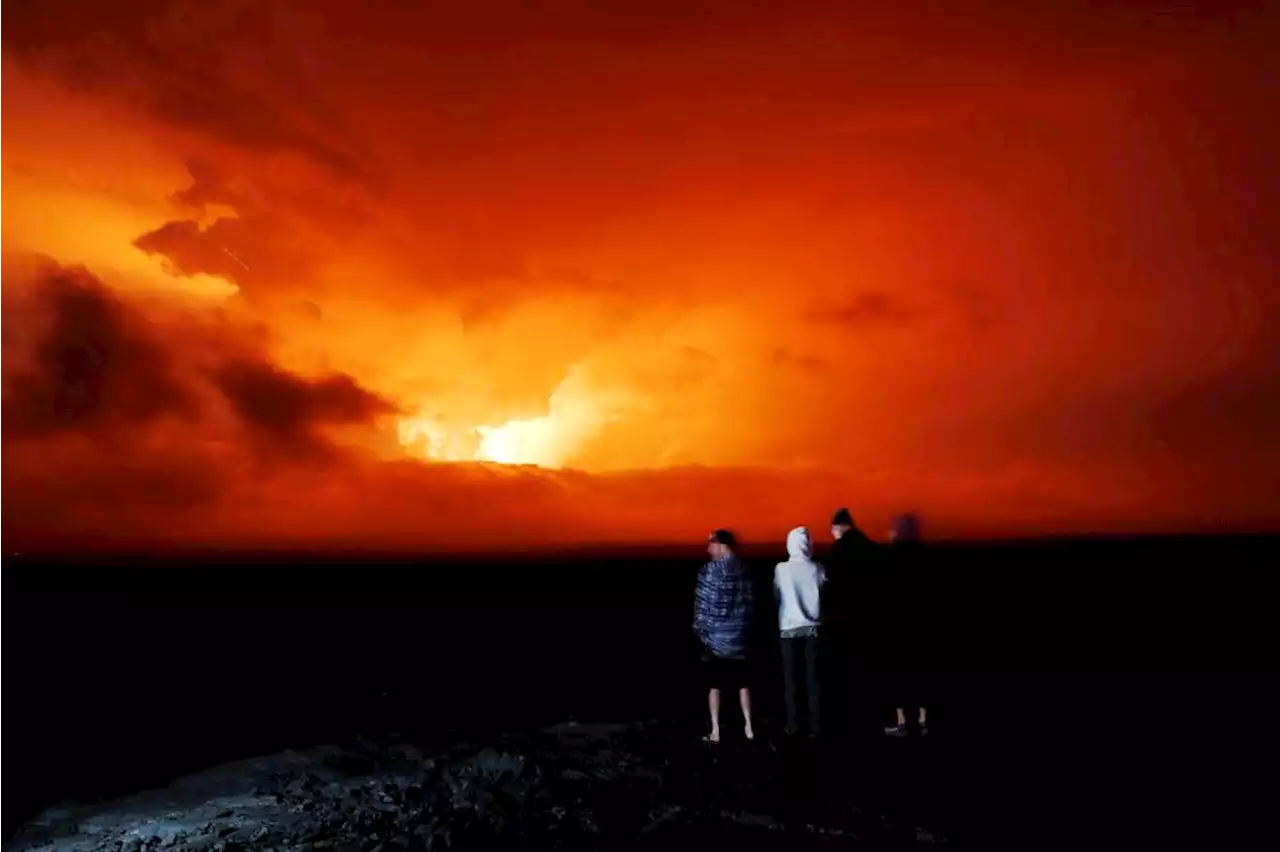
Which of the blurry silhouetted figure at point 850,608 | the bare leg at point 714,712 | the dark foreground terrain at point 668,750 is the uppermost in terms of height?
the blurry silhouetted figure at point 850,608

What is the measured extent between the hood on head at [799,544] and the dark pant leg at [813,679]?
3.36ft

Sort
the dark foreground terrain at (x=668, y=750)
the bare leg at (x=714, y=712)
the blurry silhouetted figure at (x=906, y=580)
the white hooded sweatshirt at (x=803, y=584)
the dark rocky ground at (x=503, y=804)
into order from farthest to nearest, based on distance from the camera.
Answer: the bare leg at (x=714, y=712)
the white hooded sweatshirt at (x=803, y=584)
the blurry silhouetted figure at (x=906, y=580)
the dark foreground terrain at (x=668, y=750)
the dark rocky ground at (x=503, y=804)

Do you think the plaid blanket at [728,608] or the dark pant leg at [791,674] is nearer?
the plaid blanket at [728,608]

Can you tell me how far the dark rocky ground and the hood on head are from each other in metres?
2.33

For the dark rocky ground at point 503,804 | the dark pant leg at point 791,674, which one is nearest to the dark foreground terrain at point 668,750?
the dark rocky ground at point 503,804

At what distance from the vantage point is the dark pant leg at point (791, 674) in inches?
525

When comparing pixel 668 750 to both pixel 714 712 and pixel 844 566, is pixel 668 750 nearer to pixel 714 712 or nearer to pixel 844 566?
pixel 714 712

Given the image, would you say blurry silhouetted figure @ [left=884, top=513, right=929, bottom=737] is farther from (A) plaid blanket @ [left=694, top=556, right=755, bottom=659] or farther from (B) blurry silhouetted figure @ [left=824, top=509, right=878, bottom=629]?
(A) plaid blanket @ [left=694, top=556, right=755, bottom=659]

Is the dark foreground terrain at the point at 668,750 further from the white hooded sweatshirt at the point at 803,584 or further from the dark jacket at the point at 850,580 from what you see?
the white hooded sweatshirt at the point at 803,584

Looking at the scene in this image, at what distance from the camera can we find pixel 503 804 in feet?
36.9

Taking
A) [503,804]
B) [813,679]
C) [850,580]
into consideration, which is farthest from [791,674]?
[503,804]

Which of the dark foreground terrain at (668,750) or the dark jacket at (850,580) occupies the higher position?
the dark jacket at (850,580)

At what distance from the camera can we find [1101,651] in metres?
24.0

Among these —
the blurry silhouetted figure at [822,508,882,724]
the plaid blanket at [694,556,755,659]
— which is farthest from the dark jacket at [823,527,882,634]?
the plaid blanket at [694,556,755,659]
